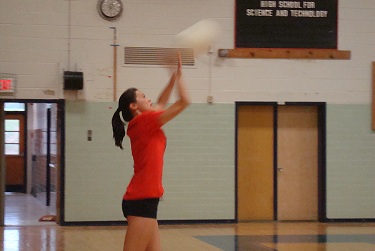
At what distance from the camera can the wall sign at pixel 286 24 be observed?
13.6 meters

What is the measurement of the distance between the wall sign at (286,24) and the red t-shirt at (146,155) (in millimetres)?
8966

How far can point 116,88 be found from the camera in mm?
13172

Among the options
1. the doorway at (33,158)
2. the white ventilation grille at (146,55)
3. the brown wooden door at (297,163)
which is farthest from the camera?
the doorway at (33,158)

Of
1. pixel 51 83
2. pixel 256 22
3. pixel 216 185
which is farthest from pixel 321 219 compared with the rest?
pixel 51 83

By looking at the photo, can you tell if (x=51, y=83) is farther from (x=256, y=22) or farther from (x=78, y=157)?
(x=256, y=22)

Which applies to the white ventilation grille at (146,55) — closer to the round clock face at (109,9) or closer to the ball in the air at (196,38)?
the round clock face at (109,9)

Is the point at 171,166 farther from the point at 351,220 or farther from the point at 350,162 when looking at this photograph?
the point at 351,220

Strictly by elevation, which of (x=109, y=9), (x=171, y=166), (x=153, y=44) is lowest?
(x=171, y=166)

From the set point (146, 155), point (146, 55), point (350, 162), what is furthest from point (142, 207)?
point (350, 162)

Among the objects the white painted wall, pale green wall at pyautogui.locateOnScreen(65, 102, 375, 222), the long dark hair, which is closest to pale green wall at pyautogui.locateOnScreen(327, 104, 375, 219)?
pale green wall at pyautogui.locateOnScreen(65, 102, 375, 222)

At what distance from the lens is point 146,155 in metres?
4.80

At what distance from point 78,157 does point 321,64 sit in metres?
5.30

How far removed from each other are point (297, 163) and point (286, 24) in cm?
289

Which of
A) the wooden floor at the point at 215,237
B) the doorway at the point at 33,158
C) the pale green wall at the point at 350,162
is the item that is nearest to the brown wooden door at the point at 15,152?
the doorway at the point at 33,158
